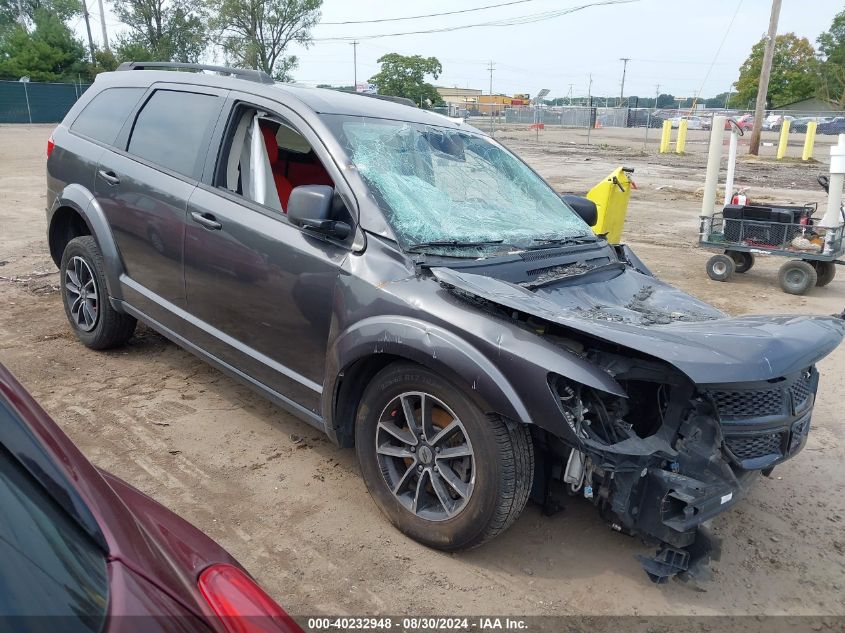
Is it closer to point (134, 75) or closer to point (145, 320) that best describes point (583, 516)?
point (145, 320)

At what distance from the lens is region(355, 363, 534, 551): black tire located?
9.20ft

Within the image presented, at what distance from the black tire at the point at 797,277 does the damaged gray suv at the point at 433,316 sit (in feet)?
15.0

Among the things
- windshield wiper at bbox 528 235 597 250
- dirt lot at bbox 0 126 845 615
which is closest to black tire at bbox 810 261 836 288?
dirt lot at bbox 0 126 845 615

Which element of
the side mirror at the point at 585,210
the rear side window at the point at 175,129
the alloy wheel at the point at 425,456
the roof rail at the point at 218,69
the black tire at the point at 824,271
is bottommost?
the black tire at the point at 824,271

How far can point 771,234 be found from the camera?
26.7 ft

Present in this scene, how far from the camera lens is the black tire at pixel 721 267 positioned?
8.38 m

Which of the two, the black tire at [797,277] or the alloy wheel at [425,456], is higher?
the alloy wheel at [425,456]

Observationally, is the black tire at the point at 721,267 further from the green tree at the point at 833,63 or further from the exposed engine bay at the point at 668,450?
the green tree at the point at 833,63

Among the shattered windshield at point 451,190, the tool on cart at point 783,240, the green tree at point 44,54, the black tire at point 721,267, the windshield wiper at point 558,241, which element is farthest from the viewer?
the green tree at point 44,54

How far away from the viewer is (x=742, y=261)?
8.93 metres

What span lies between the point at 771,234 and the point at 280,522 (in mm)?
7088

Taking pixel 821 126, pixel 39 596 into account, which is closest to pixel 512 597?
pixel 39 596

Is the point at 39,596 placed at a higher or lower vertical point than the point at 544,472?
higher

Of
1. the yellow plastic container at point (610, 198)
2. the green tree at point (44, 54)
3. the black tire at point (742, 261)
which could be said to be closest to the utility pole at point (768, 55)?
the black tire at point (742, 261)
